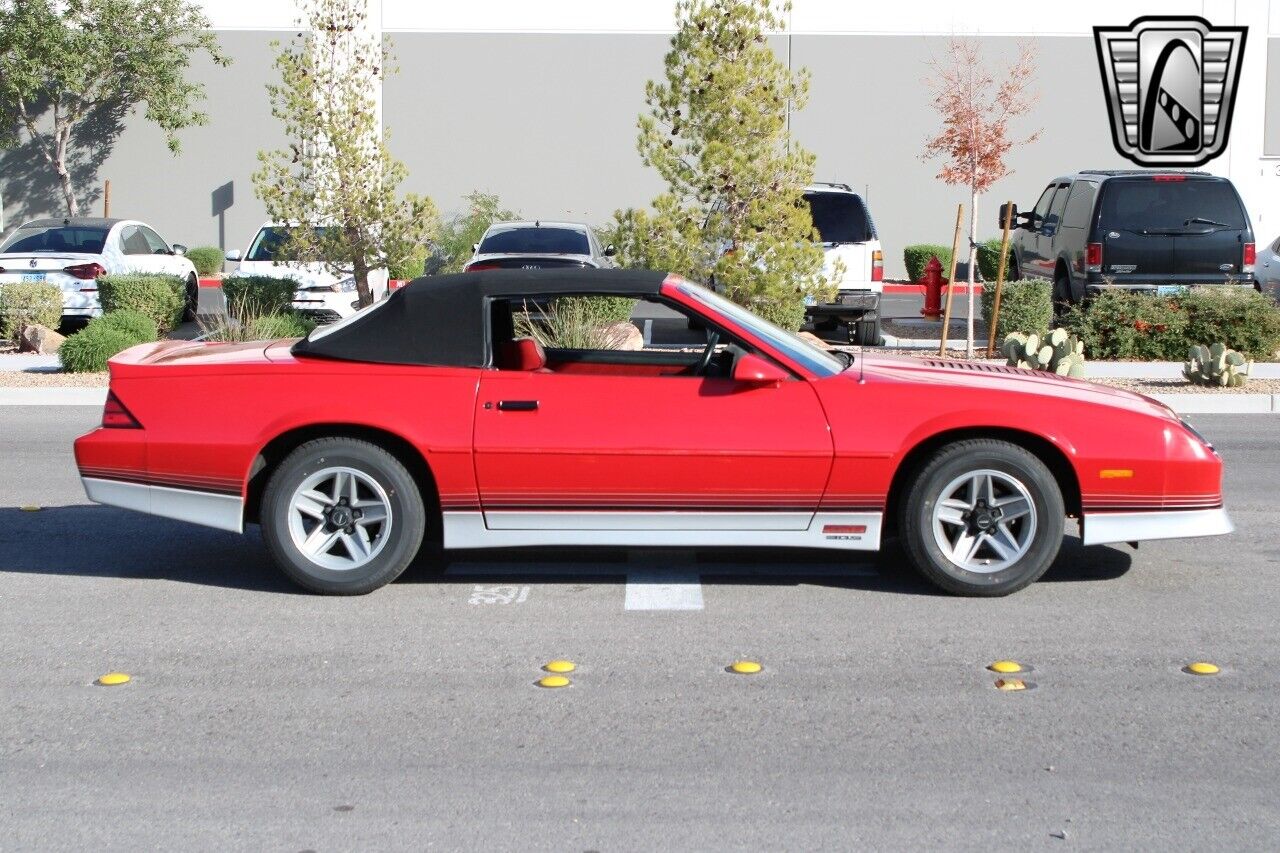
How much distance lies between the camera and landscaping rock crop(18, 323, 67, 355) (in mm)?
18547

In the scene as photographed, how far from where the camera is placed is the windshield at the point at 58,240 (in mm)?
20656

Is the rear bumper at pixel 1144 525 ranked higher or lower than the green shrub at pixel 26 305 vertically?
lower

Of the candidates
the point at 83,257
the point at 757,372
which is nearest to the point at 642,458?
the point at 757,372

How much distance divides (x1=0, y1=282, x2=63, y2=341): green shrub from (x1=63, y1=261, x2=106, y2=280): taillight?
0.79 m

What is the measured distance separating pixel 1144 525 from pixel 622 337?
9.45 metres

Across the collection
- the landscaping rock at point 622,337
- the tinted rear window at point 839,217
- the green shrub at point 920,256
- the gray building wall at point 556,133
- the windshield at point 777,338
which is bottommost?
the landscaping rock at point 622,337

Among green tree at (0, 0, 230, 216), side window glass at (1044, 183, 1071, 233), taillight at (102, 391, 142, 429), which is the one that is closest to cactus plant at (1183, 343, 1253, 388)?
side window glass at (1044, 183, 1071, 233)

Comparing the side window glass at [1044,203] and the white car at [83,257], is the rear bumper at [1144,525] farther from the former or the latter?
the white car at [83,257]

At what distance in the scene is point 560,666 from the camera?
19.2 feet

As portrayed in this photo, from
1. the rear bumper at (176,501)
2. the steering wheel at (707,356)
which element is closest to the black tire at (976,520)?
the steering wheel at (707,356)

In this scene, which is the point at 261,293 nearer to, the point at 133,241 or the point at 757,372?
the point at 133,241

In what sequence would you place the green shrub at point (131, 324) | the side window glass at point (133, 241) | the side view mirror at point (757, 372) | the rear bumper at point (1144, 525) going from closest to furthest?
the side view mirror at point (757, 372), the rear bumper at point (1144, 525), the green shrub at point (131, 324), the side window glass at point (133, 241)

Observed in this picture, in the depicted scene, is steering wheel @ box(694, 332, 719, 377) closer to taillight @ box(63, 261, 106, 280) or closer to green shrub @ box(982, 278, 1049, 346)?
green shrub @ box(982, 278, 1049, 346)

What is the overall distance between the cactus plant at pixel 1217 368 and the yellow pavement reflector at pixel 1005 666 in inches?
410
